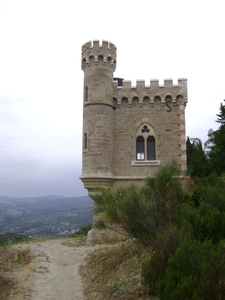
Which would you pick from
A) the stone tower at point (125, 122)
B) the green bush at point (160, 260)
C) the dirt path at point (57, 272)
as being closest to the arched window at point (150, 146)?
the stone tower at point (125, 122)

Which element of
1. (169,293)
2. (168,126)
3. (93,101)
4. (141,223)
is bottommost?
(169,293)

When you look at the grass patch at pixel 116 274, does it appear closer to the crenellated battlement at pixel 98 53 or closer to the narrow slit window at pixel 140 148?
the narrow slit window at pixel 140 148

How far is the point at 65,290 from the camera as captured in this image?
8328mm

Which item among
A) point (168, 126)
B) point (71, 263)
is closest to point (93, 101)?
point (168, 126)

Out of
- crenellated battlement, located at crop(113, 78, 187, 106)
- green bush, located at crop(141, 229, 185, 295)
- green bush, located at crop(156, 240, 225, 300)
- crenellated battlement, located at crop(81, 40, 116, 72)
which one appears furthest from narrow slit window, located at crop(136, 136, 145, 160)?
green bush, located at crop(156, 240, 225, 300)

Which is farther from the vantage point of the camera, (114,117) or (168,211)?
(114,117)

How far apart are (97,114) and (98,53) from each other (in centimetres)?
298

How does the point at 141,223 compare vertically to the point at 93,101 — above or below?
below

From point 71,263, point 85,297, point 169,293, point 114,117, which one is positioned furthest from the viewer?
point 114,117

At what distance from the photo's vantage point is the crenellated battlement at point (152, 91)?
15922 millimetres

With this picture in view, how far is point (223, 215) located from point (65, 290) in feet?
15.0

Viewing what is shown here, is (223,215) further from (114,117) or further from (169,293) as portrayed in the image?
(114,117)

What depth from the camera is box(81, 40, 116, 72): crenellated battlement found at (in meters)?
15.5

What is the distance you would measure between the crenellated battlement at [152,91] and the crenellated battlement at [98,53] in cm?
127
